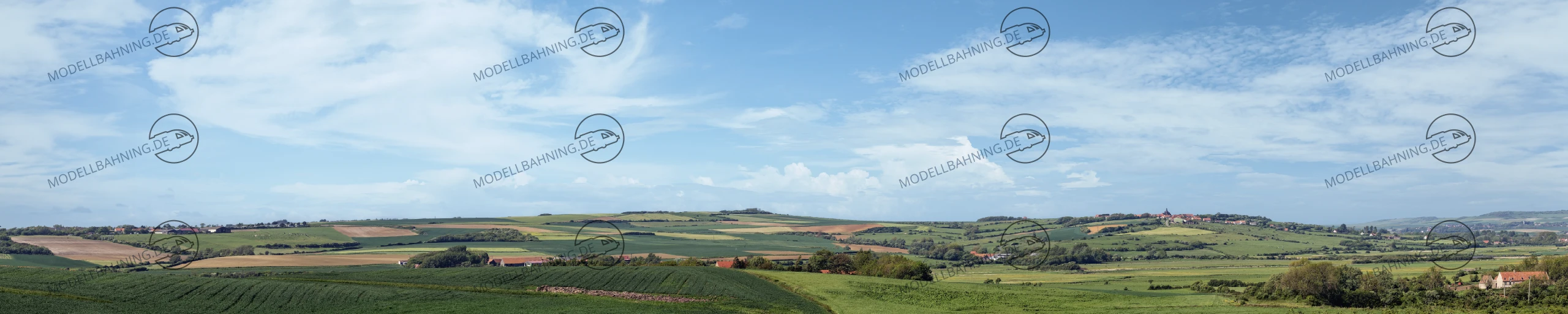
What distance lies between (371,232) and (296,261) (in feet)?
185

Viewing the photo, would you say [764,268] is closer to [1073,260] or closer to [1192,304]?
[1192,304]

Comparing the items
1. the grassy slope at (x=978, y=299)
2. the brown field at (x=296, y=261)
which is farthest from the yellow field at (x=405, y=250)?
the grassy slope at (x=978, y=299)

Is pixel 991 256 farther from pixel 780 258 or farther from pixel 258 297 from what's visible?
pixel 258 297

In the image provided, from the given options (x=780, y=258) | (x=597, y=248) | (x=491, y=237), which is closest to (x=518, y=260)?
(x=597, y=248)

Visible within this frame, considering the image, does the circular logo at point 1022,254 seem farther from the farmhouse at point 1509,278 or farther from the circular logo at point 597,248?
the circular logo at point 597,248

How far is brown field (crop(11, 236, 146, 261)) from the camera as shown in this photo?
3716 inches

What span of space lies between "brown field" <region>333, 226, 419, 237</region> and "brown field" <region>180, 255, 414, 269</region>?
30.6 metres

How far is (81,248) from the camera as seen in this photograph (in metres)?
101

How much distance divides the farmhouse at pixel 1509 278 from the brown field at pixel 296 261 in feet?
446

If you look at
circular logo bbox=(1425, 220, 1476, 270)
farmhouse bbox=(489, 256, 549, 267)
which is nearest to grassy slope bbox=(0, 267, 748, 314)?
farmhouse bbox=(489, 256, 549, 267)

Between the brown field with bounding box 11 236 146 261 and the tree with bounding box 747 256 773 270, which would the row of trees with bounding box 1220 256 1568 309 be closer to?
the tree with bounding box 747 256 773 270

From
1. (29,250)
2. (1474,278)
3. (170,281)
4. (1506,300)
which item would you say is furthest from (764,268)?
(29,250)

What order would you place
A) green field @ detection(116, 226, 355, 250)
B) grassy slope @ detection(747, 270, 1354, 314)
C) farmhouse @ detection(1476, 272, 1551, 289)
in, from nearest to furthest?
grassy slope @ detection(747, 270, 1354, 314)
farmhouse @ detection(1476, 272, 1551, 289)
green field @ detection(116, 226, 355, 250)

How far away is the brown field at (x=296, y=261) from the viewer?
3738 inches
